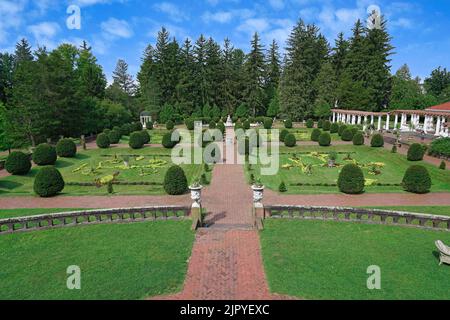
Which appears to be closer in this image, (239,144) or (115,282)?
(115,282)

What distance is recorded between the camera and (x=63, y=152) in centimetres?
3125

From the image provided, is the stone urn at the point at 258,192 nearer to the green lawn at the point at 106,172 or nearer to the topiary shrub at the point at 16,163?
the green lawn at the point at 106,172

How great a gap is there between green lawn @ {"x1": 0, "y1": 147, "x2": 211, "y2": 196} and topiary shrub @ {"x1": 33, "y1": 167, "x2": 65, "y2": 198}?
1.17 m

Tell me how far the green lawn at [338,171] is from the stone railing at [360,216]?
16.8 ft

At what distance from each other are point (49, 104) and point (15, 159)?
17562 millimetres

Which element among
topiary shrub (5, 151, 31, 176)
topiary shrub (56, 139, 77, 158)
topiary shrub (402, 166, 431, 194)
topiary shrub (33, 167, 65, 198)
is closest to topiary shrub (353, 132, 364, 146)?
topiary shrub (402, 166, 431, 194)

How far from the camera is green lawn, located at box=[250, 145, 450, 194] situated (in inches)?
874

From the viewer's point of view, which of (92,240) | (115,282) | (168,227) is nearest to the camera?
(115,282)

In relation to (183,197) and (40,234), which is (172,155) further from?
(40,234)

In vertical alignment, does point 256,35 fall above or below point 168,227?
above

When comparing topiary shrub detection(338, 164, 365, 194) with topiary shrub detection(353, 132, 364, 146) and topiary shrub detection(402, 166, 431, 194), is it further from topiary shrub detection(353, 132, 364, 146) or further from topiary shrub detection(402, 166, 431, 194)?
topiary shrub detection(353, 132, 364, 146)

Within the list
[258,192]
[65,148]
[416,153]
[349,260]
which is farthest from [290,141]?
[349,260]

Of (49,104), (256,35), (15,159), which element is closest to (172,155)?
(15,159)

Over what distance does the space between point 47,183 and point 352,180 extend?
1813cm
